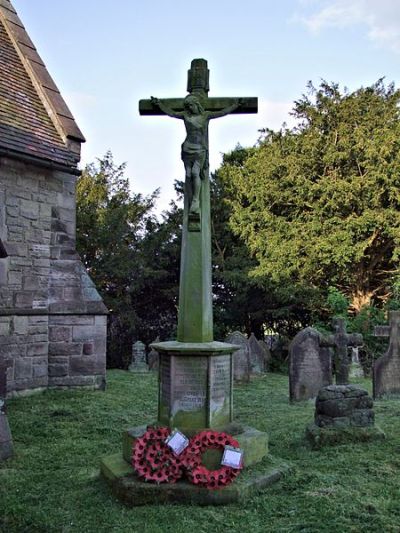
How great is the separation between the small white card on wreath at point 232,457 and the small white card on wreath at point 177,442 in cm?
35

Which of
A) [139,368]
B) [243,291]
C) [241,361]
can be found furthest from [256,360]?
[243,291]

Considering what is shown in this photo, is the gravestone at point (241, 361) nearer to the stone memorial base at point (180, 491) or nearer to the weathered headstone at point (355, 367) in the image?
the weathered headstone at point (355, 367)

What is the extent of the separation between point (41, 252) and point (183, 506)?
651 centimetres

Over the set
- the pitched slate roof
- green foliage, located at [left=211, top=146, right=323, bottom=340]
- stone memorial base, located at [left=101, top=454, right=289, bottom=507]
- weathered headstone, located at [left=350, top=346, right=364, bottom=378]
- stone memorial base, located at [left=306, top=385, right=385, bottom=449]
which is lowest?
weathered headstone, located at [left=350, top=346, right=364, bottom=378]

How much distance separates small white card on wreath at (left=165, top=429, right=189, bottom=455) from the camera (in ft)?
13.6

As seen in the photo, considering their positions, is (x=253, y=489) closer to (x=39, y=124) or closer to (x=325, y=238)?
(x=39, y=124)

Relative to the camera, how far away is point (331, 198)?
692 inches

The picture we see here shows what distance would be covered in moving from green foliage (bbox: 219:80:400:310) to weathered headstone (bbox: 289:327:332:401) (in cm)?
918

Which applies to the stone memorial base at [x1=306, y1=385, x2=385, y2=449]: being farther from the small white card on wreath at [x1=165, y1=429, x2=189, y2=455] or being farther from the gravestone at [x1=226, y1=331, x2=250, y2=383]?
the gravestone at [x1=226, y1=331, x2=250, y2=383]

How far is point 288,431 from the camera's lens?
628cm

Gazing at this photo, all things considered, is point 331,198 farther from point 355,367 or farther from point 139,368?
point 139,368

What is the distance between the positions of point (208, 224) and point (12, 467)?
128 inches

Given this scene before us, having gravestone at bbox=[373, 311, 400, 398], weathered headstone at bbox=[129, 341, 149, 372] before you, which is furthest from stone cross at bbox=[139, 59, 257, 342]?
weathered headstone at bbox=[129, 341, 149, 372]

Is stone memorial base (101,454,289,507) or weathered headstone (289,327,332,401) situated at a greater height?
weathered headstone (289,327,332,401)
